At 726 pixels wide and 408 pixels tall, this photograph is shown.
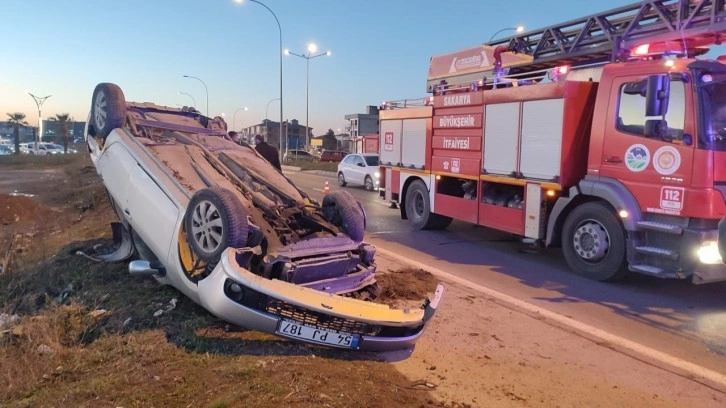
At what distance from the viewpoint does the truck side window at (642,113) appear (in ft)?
21.5

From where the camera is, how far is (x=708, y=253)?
628cm

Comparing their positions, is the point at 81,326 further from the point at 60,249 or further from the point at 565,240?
the point at 565,240

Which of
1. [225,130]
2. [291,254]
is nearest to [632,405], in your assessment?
[291,254]

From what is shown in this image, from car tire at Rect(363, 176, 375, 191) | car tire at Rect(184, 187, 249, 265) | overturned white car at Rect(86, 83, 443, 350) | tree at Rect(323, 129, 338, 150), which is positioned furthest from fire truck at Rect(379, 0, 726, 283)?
tree at Rect(323, 129, 338, 150)

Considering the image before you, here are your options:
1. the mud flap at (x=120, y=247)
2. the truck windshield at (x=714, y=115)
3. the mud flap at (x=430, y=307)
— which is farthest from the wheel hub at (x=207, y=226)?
the truck windshield at (x=714, y=115)

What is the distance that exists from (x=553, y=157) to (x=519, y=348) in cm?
400

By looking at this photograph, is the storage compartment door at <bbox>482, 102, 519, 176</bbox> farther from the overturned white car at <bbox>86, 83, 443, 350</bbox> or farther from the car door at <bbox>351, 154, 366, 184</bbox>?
the car door at <bbox>351, 154, 366, 184</bbox>

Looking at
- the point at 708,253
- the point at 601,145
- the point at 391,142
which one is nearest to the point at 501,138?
the point at 601,145

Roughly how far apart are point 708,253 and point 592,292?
52.7 inches

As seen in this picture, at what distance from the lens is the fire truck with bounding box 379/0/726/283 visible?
6.43 metres

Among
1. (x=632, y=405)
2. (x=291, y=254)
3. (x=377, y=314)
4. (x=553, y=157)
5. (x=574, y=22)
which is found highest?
(x=574, y=22)

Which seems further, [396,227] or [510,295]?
[396,227]

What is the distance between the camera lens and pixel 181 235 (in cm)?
493

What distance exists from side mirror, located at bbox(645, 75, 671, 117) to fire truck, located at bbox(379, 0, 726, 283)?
1cm
